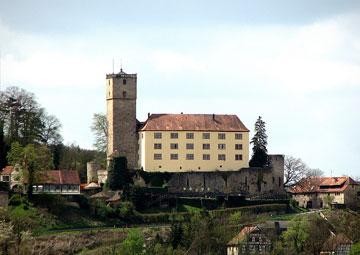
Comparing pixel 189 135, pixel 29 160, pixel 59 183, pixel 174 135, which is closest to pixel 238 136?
pixel 189 135

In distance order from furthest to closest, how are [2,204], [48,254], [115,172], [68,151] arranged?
[68,151] < [115,172] < [2,204] < [48,254]

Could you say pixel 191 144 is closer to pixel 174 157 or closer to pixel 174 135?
pixel 174 135

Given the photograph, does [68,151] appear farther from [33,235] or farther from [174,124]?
[33,235]

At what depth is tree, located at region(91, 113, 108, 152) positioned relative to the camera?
109875 millimetres

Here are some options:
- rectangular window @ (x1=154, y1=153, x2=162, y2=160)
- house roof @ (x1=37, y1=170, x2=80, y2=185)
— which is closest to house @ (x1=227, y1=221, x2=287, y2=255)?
rectangular window @ (x1=154, y1=153, x2=162, y2=160)

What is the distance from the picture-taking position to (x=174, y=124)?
10406cm

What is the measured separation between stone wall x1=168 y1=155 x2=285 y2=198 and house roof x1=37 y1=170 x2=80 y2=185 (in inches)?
288

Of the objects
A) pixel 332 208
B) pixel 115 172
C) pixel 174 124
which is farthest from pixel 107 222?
pixel 332 208

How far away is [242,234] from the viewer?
92188mm

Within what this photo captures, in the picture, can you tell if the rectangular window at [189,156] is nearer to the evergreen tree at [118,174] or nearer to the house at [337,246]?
the evergreen tree at [118,174]

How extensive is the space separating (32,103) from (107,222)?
15.0 meters

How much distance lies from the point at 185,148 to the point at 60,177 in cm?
1072

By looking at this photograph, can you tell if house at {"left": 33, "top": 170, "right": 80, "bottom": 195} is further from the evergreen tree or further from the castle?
the castle

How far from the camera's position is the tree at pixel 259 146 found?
346 feet
